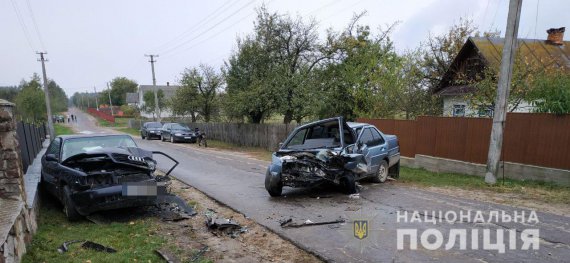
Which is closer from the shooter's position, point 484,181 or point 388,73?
point 484,181

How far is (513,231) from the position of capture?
5.25 m

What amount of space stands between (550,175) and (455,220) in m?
4.96

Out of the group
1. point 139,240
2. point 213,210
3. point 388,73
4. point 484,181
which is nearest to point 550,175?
point 484,181

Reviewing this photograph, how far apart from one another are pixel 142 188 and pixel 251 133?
17.0 meters

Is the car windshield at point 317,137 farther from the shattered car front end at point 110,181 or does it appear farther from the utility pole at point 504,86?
the utility pole at point 504,86

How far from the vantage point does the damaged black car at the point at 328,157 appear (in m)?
7.62

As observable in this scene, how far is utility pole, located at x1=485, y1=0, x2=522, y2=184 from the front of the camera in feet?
29.3

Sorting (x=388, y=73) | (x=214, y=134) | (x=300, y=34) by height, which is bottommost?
(x=214, y=134)

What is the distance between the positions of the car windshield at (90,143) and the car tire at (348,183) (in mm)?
4690

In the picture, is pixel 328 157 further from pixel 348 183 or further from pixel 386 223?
pixel 386 223

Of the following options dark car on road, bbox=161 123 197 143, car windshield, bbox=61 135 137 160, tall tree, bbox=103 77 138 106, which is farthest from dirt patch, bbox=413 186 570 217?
tall tree, bbox=103 77 138 106

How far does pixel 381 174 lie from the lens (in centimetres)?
952

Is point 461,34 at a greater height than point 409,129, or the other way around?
point 461,34

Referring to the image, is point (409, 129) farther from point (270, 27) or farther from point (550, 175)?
point (270, 27)
